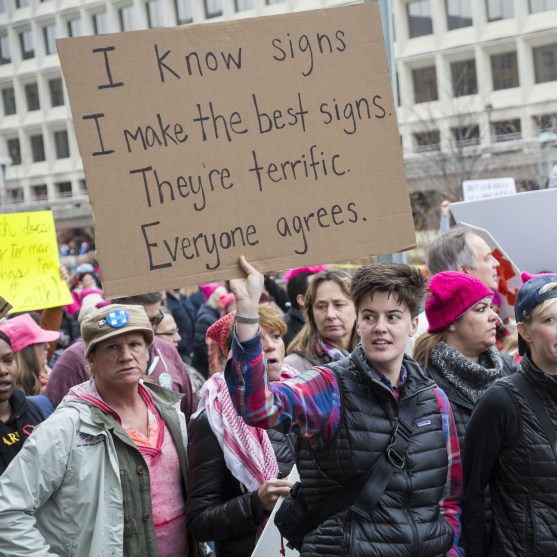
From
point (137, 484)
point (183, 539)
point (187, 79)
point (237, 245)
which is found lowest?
point (183, 539)

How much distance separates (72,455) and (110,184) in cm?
114

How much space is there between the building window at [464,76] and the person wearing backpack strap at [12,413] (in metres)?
40.9

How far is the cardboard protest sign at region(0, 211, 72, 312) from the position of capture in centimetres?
659

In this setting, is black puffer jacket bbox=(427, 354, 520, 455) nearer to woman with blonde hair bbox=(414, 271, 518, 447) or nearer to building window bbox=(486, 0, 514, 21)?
woman with blonde hair bbox=(414, 271, 518, 447)

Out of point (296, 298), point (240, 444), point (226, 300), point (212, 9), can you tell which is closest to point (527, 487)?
point (240, 444)

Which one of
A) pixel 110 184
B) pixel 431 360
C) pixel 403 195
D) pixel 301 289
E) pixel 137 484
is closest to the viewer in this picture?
pixel 110 184

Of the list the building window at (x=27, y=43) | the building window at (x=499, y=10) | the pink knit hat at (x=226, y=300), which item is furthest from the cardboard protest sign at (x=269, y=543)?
the building window at (x=27, y=43)

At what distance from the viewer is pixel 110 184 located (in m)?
2.93

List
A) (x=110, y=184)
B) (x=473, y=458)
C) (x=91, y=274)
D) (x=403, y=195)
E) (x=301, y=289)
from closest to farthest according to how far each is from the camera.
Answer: (x=110, y=184), (x=403, y=195), (x=473, y=458), (x=301, y=289), (x=91, y=274)

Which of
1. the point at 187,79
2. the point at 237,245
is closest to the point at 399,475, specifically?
the point at 237,245

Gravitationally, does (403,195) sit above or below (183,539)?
above

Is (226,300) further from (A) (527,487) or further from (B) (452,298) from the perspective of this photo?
(A) (527,487)

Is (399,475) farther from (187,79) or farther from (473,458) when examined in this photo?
(187,79)

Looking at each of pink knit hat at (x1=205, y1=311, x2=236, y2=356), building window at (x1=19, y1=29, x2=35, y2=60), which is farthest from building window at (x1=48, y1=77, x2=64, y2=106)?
pink knit hat at (x1=205, y1=311, x2=236, y2=356)
